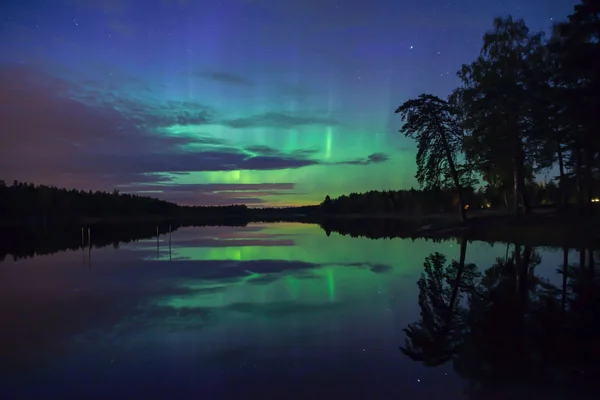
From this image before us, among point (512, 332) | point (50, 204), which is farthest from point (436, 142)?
point (50, 204)

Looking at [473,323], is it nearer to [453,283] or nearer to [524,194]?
[453,283]

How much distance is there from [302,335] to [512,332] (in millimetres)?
4851

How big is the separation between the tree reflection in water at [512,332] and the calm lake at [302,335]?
4 cm

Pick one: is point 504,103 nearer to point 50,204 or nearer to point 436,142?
point 436,142

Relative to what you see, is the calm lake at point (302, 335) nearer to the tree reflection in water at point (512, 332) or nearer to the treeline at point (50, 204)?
the tree reflection in water at point (512, 332)

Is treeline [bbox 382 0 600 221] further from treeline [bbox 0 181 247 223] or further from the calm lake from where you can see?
treeline [bbox 0 181 247 223]

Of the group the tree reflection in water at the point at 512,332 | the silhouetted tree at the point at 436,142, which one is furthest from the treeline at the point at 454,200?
the tree reflection in water at the point at 512,332

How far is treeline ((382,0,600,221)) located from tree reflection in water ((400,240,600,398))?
1352cm

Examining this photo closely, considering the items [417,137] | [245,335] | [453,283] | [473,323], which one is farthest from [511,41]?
[245,335]

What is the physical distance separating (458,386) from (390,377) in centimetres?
117

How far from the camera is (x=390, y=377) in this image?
26.9 feet

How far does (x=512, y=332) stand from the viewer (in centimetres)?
1055

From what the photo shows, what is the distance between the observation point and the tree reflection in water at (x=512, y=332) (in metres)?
7.93

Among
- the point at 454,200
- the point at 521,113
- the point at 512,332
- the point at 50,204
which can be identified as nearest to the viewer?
the point at 512,332
